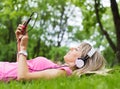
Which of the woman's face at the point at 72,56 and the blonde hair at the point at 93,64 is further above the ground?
the woman's face at the point at 72,56

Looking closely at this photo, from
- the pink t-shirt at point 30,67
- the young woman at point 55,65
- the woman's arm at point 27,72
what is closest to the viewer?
the woman's arm at point 27,72

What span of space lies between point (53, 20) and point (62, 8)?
1.91 meters

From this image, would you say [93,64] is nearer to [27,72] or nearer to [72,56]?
[72,56]

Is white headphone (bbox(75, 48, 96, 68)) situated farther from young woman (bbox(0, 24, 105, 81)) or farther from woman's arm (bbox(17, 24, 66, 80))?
woman's arm (bbox(17, 24, 66, 80))

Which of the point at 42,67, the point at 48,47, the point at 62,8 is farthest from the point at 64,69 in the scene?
the point at 48,47

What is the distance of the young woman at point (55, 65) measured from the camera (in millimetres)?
6250

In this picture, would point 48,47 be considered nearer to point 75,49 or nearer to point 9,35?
point 9,35

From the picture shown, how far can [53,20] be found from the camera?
126ft

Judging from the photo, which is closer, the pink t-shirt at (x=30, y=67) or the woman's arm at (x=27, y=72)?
the woman's arm at (x=27, y=72)

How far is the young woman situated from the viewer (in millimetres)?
6250

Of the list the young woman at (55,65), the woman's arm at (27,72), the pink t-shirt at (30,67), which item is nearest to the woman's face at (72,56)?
the young woman at (55,65)

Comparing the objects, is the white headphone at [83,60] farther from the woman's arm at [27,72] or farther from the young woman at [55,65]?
the woman's arm at [27,72]

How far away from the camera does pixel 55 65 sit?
21.5 feet

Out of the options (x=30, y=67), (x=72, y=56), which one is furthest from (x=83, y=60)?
(x=30, y=67)
